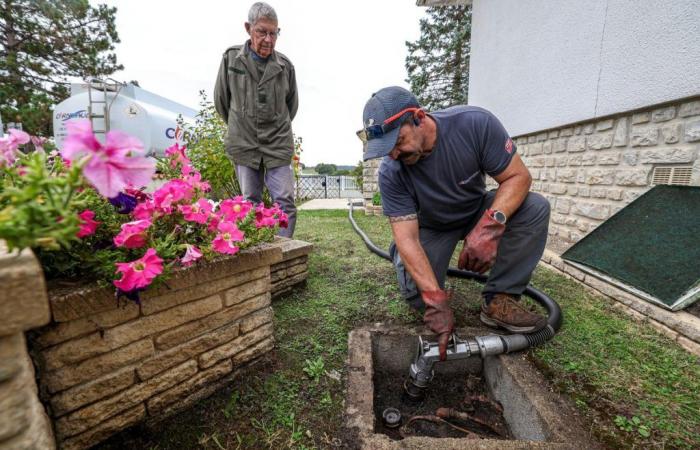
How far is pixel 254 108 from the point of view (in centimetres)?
252

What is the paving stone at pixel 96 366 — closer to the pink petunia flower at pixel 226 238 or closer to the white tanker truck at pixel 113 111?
the pink petunia flower at pixel 226 238

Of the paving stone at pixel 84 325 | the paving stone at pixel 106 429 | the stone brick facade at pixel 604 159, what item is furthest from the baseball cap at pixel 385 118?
the stone brick facade at pixel 604 159

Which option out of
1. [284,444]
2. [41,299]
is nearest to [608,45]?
[284,444]

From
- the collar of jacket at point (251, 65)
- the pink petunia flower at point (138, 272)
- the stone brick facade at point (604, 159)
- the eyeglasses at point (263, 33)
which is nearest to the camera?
the pink petunia flower at point (138, 272)

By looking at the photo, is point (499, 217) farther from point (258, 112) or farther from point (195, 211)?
point (258, 112)

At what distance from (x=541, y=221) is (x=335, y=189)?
14.8 m

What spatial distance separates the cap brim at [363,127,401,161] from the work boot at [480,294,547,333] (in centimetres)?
103

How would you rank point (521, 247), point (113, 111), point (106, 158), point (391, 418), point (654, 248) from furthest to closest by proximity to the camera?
1. point (113, 111)
2. point (654, 248)
3. point (521, 247)
4. point (391, 418)
5. point (106, 158)

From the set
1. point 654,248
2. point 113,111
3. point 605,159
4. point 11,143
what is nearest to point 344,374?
point 11,143

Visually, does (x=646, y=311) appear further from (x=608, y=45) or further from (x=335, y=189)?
(x=335, y=189)

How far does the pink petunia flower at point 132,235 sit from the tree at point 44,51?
497 inches

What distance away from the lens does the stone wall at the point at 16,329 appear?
0.63 meters

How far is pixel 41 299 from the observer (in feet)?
2.20

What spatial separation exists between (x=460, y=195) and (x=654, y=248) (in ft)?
4.48
